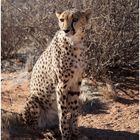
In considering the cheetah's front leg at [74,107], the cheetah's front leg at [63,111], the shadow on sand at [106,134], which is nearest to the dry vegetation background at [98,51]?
the shadow on sand at [106,134]

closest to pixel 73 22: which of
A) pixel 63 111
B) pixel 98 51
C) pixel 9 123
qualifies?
pixel 63 111

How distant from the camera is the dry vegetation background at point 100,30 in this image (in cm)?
727

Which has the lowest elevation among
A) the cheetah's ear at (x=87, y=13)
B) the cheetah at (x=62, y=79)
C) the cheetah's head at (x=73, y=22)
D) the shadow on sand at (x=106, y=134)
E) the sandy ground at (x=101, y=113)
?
the shadow on sand at (x=106, y=134)

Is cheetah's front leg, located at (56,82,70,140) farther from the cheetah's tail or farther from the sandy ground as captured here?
the cheetah's tail

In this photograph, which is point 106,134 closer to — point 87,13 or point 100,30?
point 87,13

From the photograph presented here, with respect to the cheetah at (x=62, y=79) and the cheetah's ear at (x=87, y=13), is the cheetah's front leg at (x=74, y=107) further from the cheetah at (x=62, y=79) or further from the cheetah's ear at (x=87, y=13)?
the cheetah's ear at (x=87, y=13)

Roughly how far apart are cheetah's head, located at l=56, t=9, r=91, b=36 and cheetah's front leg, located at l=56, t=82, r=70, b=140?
57 cm

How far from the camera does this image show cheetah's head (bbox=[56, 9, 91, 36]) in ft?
15.3

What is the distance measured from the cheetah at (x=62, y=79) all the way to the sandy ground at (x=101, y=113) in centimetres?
33

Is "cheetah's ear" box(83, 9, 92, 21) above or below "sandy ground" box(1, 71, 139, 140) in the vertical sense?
above

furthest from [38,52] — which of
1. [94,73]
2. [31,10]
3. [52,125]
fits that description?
[52,125]

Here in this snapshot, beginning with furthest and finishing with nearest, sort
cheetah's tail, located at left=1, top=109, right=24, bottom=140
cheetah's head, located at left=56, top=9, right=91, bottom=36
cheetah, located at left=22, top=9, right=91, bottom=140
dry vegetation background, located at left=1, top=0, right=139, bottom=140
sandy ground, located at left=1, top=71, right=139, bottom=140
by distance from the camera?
dry vegetation background, located at left=1, top=0, right=139, bottom=140
sandy ground, located at left=1, top=71, right=139, bottom=140
cheetah's tail, located at left=1, top=109, right=24, bottom=140
cheetah, located at left=22, top=9, right=91, bottom=140
cheetah's head, located at left=56, top=9, right=91, bottom=36

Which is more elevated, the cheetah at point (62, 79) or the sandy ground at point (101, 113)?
the cheetah at point (62, 79)

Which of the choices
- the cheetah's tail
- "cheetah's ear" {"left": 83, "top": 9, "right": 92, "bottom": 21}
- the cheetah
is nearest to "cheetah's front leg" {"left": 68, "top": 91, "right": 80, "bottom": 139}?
the cheetah
